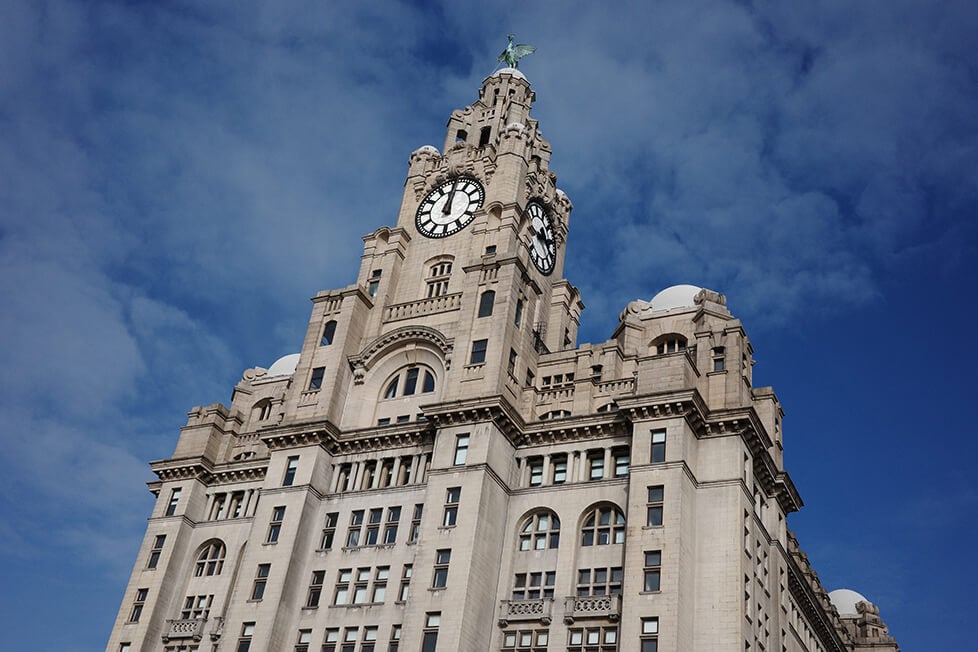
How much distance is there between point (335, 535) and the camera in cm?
6912

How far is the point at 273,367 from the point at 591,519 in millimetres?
39026

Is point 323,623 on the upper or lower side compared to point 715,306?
lower

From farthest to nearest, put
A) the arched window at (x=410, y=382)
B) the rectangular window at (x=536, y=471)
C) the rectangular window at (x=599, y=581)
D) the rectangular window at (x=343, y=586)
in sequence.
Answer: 1. the arched window at (x=410, y=382)
2. the rectangular window at (x=536, y=471)
3. the rectangular window at (x=343, y=586)
4. the rectangular window at (x=599, y=581)

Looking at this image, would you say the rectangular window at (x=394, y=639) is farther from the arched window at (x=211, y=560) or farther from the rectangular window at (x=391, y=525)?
→ the arched window at (x=211, y=560)

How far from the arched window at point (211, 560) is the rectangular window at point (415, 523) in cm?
1660

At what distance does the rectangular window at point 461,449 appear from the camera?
66.5 m

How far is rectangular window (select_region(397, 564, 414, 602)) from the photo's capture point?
210 feet

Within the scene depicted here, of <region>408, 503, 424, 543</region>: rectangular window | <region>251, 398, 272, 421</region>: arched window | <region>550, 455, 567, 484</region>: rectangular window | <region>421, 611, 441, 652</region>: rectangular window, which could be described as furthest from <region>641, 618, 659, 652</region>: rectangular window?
<region>251, 398, 272, 421</region>: arched window

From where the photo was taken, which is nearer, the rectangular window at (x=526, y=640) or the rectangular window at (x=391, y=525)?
the rectangular window at (x=526, y=640)

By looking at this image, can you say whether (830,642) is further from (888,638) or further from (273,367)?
(273,367)

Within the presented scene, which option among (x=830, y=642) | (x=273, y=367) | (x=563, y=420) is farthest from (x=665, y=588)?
(x=273, y=367)

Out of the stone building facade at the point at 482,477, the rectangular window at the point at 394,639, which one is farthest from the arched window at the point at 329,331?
the rectangular window at the point at 394,639

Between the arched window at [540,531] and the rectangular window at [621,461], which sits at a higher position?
the rectangular window at [621,461]

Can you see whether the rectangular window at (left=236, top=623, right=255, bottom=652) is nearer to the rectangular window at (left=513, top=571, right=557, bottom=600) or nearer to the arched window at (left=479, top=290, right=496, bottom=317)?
the rectangular window at (left=513, top=571, right=557, bottom=600)
